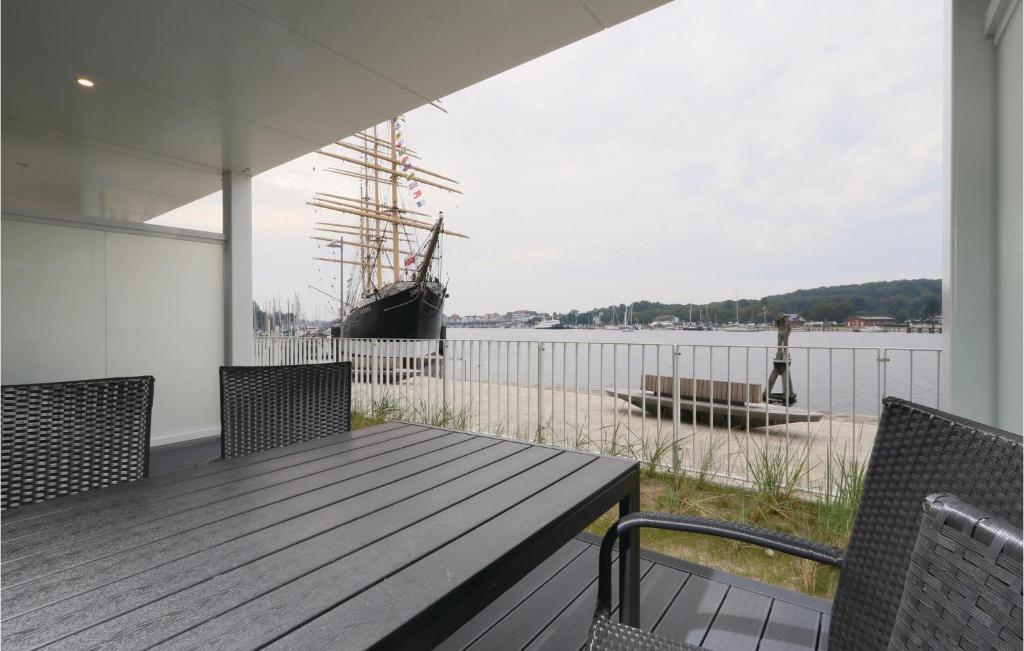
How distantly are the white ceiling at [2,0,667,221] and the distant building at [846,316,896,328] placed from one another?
3760 millimetres

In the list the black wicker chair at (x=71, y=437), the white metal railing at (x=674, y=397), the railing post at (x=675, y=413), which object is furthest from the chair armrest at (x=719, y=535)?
the railing post at (x=675, y=413)

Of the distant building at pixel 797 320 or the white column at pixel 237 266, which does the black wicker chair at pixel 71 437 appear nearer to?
the white column at pixel 237 266

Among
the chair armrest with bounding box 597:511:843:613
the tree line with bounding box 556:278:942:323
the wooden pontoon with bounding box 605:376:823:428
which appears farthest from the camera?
the wooden pontoon with bounding box 605:376:823:428

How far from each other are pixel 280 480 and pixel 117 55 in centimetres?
263

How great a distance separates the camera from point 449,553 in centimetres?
88

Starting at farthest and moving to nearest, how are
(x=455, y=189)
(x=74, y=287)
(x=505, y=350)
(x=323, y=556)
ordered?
1. (x=455, y=189)
2. (x=505, y=350)
3. (x=74, y=287)
4. (x=323, y=556)

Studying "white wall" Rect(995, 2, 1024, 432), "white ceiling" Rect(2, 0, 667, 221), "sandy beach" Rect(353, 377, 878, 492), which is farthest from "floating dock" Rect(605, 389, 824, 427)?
"white ceiling" Rect(2, 0, 667, 221)

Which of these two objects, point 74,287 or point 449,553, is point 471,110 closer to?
point 74,287

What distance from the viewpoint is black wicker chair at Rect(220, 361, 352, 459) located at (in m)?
1.83

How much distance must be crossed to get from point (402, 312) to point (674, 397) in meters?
13.4

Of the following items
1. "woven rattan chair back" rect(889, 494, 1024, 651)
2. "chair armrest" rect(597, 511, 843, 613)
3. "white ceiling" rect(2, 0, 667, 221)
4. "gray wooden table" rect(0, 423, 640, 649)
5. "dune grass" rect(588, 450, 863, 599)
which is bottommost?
"dune grass" rect(588, 450, 863, 599)

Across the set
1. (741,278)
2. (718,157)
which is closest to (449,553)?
(741,278)

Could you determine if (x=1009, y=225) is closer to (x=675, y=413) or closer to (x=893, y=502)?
(x=893, y=502)

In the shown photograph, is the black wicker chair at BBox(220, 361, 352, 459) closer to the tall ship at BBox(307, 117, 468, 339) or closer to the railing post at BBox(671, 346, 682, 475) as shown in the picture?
the railing post at BBox(671, 346, 682, 475)
